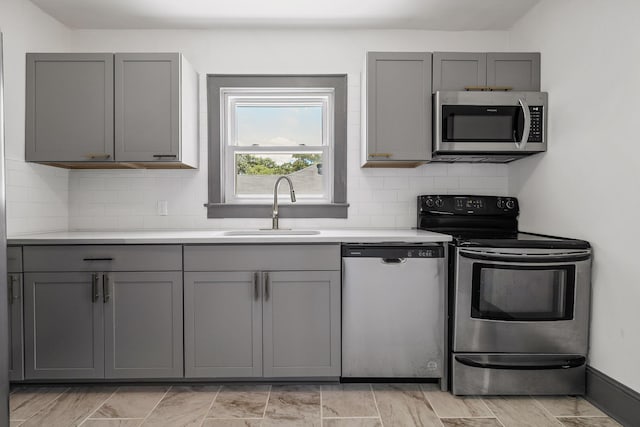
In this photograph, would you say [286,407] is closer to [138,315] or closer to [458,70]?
[138,315]

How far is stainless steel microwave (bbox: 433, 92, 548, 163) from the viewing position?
2.64 m

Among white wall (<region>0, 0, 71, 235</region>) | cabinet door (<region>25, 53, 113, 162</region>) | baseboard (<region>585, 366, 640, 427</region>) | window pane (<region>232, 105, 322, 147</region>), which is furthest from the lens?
window pane (<region>232, 105, 322, 147</region>)

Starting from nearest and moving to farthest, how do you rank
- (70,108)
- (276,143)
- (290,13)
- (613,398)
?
(613,398)
(70,108)
(290,13)
(276,143)

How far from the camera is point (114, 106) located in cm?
270

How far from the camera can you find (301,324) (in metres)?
2.43

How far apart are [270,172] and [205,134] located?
1.89 feet

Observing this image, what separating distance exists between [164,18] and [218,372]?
97.8 inches

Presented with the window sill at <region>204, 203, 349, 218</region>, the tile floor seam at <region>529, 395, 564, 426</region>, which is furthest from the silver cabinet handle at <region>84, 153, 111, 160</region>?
the tile floor seam at <region>529, 395, 564, 426</region>

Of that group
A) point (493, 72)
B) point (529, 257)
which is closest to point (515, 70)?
point (493, 72)

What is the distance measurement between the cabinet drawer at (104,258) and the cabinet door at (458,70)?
2.03 m

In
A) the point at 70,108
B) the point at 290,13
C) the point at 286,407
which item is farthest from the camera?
the point at 290,13

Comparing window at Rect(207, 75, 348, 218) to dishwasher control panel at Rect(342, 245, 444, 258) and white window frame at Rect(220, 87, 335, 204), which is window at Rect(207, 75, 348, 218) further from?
dishwasher control panel at Rect(342, 245, 444, 258)

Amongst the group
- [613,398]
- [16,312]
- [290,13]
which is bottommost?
[613,398]

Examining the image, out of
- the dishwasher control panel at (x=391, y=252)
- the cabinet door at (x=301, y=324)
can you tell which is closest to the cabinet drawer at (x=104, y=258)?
the cabinet door at (x=301, y=324)
